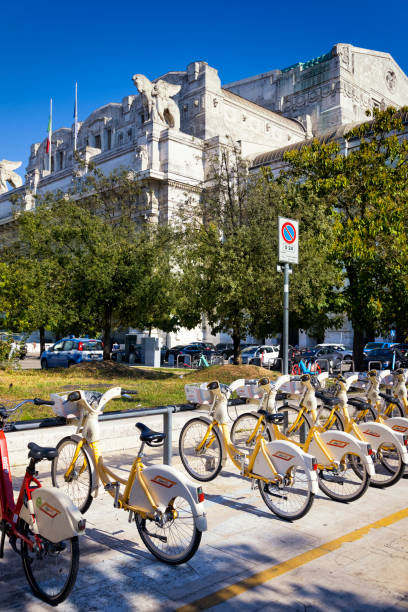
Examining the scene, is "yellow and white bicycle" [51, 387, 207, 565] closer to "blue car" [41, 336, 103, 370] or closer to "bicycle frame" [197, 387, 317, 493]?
"bicycle frame" [197, 387, 317, 493]

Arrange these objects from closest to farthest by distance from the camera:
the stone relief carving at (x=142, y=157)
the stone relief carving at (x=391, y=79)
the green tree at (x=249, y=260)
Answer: the green tree at (x=249, y=260) → the stone relief carving at (x=142, y=157) → the stone relief carving at (x=391, y=79)

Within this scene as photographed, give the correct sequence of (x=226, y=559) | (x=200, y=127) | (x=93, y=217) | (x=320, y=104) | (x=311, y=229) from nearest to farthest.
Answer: (x=226, y=559)
(x=311, y=229)
(x=93, y=217)
(x=200, y=127)
(x=320, y=104)

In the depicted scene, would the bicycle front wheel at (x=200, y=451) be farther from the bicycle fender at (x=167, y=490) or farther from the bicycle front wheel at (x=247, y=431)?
the bicycle fender at (x=167, y=490)

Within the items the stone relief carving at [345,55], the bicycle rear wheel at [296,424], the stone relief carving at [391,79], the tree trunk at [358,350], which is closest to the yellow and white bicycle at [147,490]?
the bicycle rear wheel at [296,424]

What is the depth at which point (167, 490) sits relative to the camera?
167 inches

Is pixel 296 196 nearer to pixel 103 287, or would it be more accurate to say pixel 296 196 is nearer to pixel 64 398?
pixel 103 287

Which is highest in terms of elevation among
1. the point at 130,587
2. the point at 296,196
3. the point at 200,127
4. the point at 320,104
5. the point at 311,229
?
the point at 320,104

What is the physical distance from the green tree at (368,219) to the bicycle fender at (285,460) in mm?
10628

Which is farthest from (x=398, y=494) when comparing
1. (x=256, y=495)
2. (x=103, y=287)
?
(x=103, y=287)

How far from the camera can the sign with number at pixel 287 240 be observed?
8.86m

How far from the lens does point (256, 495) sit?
641cm

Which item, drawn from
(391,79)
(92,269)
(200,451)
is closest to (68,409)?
(200,451)

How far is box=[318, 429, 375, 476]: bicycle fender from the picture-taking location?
19.0 ft

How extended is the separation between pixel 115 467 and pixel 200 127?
48.7 metres
